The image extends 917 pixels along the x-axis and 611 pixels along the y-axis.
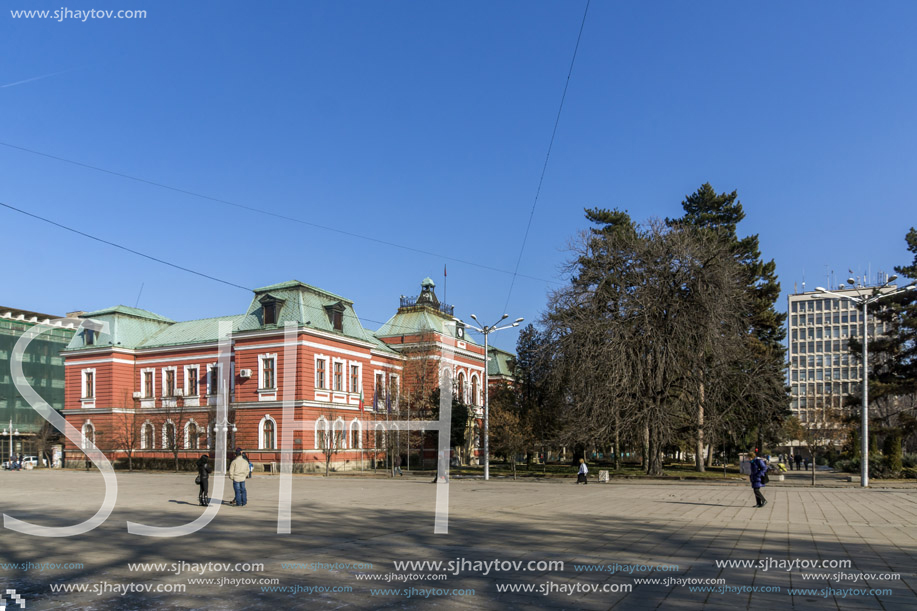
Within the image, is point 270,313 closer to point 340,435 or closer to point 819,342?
point 340,435

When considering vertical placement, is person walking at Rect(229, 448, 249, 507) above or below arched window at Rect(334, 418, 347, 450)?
above

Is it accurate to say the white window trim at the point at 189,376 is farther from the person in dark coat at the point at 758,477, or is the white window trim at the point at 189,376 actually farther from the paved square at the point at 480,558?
the person in dark coat at the point at 758,477

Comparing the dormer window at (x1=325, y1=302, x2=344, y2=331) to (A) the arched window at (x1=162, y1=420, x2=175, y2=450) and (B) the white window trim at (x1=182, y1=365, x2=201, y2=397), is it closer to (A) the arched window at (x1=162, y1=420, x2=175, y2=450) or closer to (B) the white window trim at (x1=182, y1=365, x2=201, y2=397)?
(B) the white window trim at (x1=182, y1=365, x2=201, y2=397)

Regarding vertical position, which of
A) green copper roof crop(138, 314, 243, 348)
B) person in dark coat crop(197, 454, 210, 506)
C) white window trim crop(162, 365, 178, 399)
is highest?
green copper roof crop(138, 314, 243, 348)

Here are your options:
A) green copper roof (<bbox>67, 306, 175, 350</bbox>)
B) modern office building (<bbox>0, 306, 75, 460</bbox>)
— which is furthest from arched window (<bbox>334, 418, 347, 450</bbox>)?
modern office building (<bbox>0, 306, 75, 460</bbox>)

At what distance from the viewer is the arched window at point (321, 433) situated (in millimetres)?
52969

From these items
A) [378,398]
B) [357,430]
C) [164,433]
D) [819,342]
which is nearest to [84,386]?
[164,433]

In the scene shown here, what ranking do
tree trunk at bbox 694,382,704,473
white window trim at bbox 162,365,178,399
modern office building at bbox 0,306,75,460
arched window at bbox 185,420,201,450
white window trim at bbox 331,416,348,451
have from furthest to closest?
modern office building at bbox 0,306,75,460
white window trim at bbox 162,365,178,399
arched window at bbox 185,420,201,450
white window trim at bbox 331,416,348,451
tree trunk at bbox 694,382,704,473

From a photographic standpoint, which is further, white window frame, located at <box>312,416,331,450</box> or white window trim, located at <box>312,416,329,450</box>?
white window trim, located at <box>312,416,329,450</box>

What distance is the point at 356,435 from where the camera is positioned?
57750 mm

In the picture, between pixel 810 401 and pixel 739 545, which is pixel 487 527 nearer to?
pixel 739 545

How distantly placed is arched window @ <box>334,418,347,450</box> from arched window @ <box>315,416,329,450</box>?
1.29 m

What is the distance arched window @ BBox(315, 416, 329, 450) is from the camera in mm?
52969

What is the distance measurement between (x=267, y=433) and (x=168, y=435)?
940 centimetres
